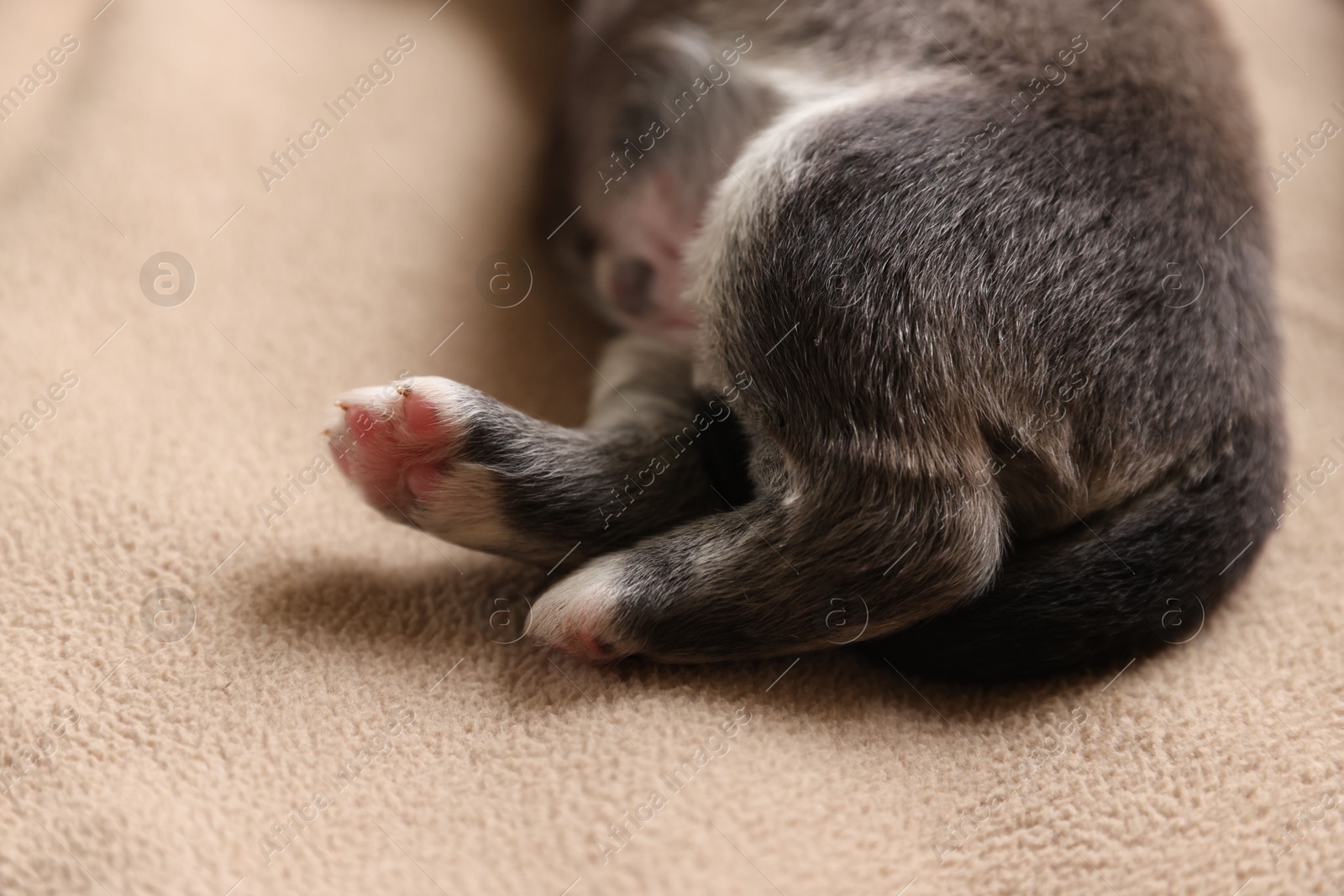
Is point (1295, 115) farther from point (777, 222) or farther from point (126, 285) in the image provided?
point (126, 285)

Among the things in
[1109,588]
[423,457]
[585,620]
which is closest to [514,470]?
[423,457]

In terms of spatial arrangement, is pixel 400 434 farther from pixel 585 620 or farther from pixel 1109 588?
pixel 1109 588

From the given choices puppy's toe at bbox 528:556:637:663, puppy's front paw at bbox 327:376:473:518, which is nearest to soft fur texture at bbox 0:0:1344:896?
puppy's toe at bbox 528:556:637:663

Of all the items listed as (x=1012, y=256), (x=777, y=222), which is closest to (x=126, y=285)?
(x=777, y=222)

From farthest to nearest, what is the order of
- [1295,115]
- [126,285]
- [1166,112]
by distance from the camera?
[1295,115] → [126,285] → [1166,112]

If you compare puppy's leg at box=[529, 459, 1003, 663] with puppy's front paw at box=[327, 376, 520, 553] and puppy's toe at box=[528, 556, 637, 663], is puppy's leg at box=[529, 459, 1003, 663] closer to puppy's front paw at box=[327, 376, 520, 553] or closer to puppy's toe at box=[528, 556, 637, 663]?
puppy's toe at box=[528, 556, 637, 663]

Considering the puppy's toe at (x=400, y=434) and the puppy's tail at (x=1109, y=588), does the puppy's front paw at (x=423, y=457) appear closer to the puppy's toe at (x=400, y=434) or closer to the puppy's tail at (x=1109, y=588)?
the puppy's toe at (x=400, y=434)
